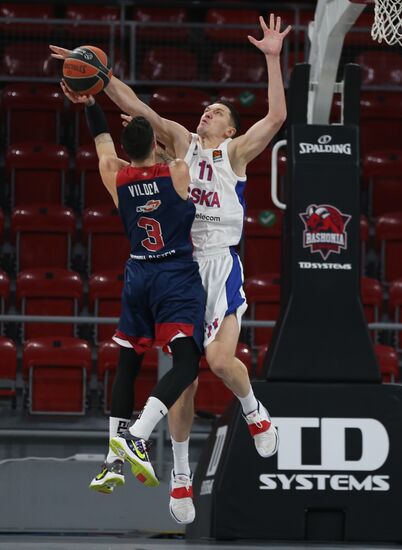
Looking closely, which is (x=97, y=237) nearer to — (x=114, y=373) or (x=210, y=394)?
(x=114, y=373)

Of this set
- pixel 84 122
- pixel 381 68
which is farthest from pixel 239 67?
pixel 84 122

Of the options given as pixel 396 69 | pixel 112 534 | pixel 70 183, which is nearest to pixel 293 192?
pixel 112 534

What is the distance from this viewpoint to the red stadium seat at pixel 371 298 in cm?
1048

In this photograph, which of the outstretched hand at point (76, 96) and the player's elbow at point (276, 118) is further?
the player's elbow at point (276, 118)

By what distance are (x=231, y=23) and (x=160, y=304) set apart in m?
9.30

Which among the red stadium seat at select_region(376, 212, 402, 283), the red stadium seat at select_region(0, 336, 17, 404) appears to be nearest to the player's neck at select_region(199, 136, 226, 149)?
the red stadium seat at select_region(0, 336, 17, 404)

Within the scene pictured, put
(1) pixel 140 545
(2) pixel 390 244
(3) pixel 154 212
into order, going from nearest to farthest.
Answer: (3) pixel 154 212 → (1) pixel 140 545 → (2) pixel 390 244

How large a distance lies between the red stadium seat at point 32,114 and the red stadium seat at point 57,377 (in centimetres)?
360

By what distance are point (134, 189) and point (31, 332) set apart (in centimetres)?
526

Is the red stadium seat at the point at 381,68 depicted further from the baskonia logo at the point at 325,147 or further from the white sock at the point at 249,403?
the white sock at the point at 249,403

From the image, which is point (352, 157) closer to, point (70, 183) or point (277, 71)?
point (277, 71)

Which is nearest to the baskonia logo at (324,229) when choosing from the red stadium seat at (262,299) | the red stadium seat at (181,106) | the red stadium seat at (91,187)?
the red stadium seat at (262,299)

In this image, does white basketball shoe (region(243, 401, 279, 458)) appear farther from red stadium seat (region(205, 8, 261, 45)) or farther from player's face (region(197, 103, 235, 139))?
red stadium seat (region(205, 8, 261, 45))

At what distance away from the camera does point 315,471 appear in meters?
7.39
